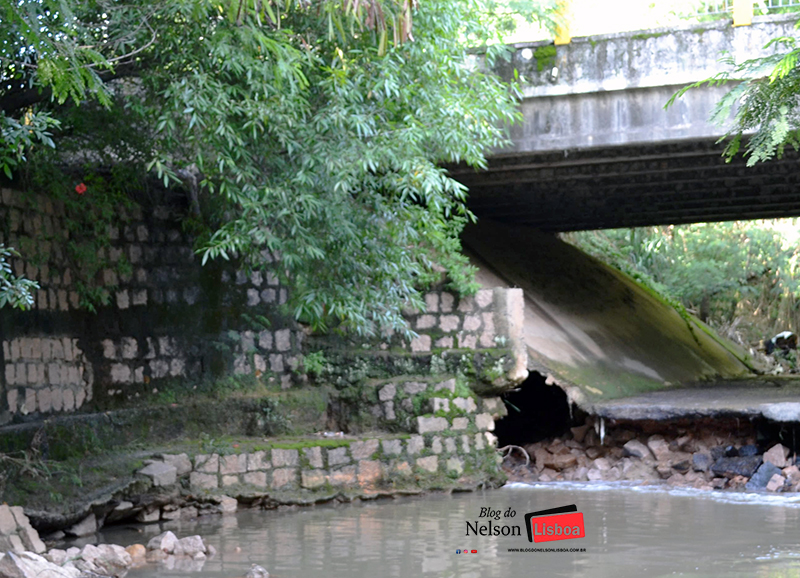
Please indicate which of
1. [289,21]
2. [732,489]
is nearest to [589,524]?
[732,489]

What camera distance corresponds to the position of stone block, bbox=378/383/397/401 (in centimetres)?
912

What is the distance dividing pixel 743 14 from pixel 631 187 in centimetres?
343

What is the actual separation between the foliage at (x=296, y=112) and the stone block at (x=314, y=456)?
58.2 inches

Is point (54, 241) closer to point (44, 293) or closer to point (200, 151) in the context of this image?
point (44, 293)

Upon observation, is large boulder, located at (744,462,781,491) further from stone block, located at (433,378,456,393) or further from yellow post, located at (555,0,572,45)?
yellow post, located at (555,0,572,45)

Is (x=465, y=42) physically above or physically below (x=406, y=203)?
above

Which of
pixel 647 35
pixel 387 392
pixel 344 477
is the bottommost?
pixel 344 477

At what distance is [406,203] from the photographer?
25.7ft

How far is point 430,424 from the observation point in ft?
29.5

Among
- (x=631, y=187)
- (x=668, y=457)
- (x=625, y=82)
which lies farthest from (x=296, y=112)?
(x=631, y=187)

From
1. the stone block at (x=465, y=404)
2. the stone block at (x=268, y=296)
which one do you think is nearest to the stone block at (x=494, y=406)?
the stone block at (x=465, y=404)

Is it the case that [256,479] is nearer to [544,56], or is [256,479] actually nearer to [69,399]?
[69,399]

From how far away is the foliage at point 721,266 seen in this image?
731 inches

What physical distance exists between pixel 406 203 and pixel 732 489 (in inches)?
176
